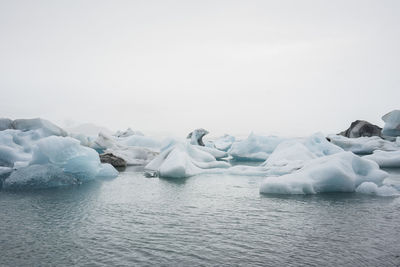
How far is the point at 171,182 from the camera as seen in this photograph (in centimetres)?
1340

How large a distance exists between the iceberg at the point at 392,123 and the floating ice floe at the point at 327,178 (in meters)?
25.3

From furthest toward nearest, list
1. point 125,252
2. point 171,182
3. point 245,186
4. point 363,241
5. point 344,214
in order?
1. point 171,182
2. point 245,186
3. point 344,214
4. point 363,241
5. point 125,252

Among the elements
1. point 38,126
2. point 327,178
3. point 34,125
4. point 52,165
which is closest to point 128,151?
point 38,126

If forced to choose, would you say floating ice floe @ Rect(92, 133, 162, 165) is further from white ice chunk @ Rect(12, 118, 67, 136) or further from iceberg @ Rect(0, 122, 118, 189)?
iceberg @ Rect(0, 122, 118, 189)

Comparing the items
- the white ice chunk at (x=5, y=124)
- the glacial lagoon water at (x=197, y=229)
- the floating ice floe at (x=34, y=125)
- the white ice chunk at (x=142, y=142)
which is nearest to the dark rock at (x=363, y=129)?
the white ice chunk at (x=142, y=142)

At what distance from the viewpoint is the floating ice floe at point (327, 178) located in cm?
1002

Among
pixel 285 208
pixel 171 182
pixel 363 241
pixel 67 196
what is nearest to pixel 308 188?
pixel 285 208

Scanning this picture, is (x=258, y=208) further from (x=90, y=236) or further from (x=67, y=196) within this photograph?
(x=67, y=196)

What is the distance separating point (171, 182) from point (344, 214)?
758 cm

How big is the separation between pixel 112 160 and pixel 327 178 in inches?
548

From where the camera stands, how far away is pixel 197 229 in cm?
635

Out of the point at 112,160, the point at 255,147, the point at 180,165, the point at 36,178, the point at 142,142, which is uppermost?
the point at 142,142

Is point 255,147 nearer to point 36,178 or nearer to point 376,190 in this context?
point 376,190

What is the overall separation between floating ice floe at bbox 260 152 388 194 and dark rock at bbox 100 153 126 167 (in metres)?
12.3
